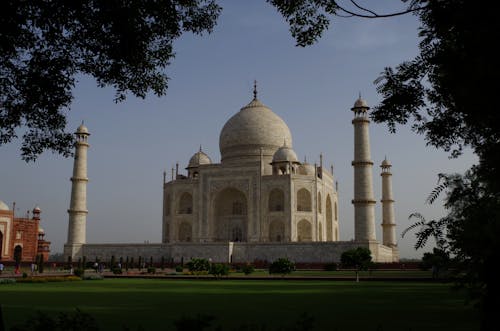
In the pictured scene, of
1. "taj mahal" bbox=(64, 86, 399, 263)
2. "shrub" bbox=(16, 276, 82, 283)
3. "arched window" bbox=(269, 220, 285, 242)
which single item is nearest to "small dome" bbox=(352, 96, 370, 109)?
"taj mahal" bbox=(64, 86, 399, 263)

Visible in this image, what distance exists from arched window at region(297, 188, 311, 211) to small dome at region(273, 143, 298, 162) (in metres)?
2.31

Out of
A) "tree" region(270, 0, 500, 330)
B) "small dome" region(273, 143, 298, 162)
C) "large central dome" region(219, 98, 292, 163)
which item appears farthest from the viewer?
"large central dome" region(219, 98, 292, 163)

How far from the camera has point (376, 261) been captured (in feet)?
97.1

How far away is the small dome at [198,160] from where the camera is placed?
136 ft

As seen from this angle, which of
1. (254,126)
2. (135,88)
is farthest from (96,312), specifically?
(254,126)

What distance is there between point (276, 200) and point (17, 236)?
1858 centimetres

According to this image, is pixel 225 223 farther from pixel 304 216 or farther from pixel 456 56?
pixel 456 56

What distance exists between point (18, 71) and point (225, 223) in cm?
3199

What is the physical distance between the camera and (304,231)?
36344mm

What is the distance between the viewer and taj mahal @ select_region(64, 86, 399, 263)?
103 feet

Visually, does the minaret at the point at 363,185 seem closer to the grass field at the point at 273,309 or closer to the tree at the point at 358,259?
the tree at the point at 358,259

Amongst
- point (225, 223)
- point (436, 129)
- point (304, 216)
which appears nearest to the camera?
point (436, 129)

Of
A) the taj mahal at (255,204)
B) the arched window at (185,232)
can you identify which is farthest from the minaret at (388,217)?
the arched window at (185,232)

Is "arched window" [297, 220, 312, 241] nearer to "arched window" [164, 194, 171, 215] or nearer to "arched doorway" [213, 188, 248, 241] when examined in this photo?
"arched doorway" [213, 188, 248, 241]
